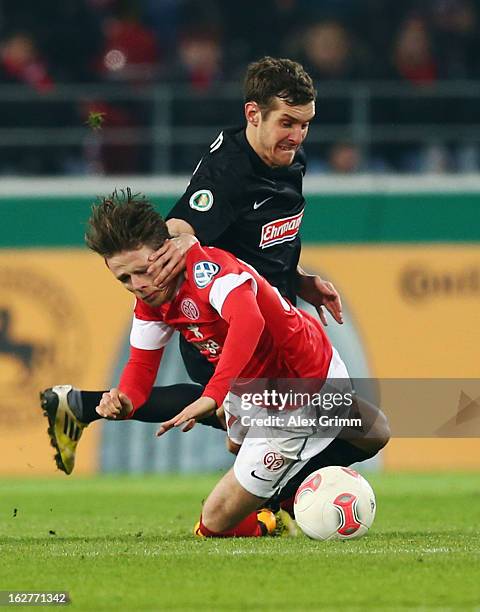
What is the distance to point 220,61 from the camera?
13.6 meters

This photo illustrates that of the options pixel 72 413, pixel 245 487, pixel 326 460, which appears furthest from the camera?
pixel 326 460

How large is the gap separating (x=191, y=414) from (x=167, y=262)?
826mm

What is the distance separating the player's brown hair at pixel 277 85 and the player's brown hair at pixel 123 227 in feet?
3.23

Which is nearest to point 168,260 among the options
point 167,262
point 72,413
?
point 167,262

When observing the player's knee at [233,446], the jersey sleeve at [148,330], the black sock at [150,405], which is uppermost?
the jersey sleeve at [148,330]

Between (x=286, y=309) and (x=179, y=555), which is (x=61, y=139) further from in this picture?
(x=179, y=555)

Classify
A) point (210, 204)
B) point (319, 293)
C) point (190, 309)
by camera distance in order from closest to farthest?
point (190, 309)
point (210, 204)
point (319, 293)

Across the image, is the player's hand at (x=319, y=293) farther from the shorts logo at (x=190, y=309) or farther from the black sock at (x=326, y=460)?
the shorts logo at (x=190, y=309)

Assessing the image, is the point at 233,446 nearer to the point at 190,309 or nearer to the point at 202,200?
the point at 190,309

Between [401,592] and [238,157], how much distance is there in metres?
2.89

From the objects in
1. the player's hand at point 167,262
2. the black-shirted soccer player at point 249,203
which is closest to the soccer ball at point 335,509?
the black-shirted soccer player at point 249,203

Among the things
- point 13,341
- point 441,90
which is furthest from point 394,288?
point 13,341

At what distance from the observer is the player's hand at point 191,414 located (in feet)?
18.5

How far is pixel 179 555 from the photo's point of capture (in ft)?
19.6
